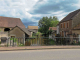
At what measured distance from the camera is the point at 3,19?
42.8 metres

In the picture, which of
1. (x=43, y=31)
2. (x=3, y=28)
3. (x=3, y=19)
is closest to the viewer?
(x=3, y=28)

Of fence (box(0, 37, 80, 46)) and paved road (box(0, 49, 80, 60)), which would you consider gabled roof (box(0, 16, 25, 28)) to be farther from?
paved road (box(0, 49, 80, 60))

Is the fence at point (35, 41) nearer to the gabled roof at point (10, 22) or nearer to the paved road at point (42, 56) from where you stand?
the paved road at point (42, 56)

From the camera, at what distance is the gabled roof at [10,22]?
4100 cm

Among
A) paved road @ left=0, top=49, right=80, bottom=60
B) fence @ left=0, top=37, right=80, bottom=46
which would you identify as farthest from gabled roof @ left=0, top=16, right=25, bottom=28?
paved road @ left=0, top=49, right=80, bottom=60

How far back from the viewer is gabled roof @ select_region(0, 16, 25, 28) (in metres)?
41.0

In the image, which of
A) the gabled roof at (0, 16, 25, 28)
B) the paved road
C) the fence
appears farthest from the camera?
the gabled roof at (0, 16, 25, 28)

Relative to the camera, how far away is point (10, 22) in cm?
4259

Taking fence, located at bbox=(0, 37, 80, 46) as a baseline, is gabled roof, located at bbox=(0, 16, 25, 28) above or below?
above

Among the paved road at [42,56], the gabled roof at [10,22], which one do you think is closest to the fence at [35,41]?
→ the paved road at [42,56]

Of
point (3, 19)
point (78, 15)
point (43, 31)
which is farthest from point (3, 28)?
point (78, 15)

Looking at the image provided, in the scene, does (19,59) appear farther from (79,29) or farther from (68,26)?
(68,26)

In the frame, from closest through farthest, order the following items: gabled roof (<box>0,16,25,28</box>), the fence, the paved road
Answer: the paved road
the fence
gabled roof (<box>0,16,25,28</box>)

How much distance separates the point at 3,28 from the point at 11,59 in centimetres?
3696
